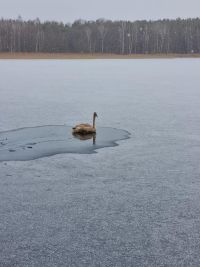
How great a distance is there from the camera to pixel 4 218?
4.96 metres

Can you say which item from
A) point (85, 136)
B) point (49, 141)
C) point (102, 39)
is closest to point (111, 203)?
point (49, 141)

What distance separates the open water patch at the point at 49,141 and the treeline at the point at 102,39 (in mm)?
56549

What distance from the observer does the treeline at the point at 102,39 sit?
69500 mm

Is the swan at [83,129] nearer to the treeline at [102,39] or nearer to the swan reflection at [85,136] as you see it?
the swan reflection at [85,136]

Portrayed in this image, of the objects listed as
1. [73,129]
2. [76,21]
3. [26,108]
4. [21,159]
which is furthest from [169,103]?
[76,21]

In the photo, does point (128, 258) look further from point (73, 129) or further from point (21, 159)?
point (73, 129)

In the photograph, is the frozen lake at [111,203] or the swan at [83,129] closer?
the frozen lake at [111,203]

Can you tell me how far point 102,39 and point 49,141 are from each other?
210 feet

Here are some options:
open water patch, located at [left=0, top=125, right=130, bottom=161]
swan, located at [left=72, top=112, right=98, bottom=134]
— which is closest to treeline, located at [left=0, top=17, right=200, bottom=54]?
open water patch, located at [left=0, top=125, right=130, bottom=161]

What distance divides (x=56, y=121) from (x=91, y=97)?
16.7ft

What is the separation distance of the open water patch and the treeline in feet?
186

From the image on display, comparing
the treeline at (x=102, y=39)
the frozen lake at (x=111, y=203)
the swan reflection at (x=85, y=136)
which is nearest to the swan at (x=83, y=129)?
the swan reflection at (x=85, y=136)

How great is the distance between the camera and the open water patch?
8.05 metres

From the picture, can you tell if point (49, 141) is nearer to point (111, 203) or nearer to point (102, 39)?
point (111, 203)
